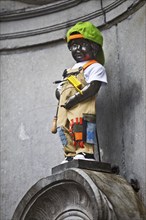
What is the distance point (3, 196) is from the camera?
389cm

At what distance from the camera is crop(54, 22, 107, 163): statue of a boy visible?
3.31 m

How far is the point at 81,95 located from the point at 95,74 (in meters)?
0.14

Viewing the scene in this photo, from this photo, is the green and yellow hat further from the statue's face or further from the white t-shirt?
the white t-shirt

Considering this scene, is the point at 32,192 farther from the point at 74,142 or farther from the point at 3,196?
the point at 3,196

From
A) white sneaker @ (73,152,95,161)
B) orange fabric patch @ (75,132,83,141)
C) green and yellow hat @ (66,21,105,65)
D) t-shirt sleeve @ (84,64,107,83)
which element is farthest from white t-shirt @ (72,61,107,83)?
white sneaker @ (73,152,95,161)

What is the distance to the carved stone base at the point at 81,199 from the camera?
117 inches

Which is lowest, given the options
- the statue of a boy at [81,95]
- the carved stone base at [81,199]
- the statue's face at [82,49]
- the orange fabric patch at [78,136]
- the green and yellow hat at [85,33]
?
the carved stone base at [81,199]

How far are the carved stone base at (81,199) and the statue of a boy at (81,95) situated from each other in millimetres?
147

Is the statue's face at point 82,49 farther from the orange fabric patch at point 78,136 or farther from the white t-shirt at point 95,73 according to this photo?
the orange fabric patch at point 78,136

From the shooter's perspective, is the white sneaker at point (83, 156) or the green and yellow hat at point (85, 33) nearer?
the white sneaker at point (83, 156)

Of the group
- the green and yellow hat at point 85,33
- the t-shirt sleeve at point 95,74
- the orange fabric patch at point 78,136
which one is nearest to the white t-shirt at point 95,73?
the t-shirt sleeve at point 95,74

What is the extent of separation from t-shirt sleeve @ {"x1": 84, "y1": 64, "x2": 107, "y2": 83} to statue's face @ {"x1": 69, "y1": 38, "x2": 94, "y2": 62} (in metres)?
0.10

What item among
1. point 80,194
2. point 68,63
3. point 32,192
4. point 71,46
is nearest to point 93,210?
point 80,194

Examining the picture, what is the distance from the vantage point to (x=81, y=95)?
336 centimetres
